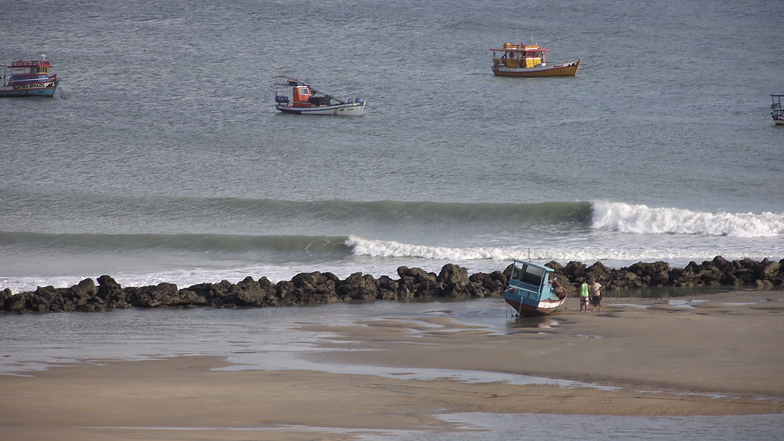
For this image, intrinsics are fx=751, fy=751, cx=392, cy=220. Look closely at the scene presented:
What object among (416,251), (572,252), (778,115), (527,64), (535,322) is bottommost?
(535,322)

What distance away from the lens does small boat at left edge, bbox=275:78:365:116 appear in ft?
125

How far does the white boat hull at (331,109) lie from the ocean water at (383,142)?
73 centimetres

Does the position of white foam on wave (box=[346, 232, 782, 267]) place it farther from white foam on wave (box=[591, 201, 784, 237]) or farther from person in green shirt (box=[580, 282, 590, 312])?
person in green shirt (box=[580, 282, 590, 312])

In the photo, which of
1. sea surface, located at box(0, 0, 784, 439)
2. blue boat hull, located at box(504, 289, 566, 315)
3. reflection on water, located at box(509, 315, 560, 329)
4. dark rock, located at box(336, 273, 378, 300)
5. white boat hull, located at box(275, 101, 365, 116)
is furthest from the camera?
white boat hull, located at box(275, 101, 365, 116)

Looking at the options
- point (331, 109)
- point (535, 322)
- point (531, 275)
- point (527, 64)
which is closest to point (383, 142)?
point (331, 109)

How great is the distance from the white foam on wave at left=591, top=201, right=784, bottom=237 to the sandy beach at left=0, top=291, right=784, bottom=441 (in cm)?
996

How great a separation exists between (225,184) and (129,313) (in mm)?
13577

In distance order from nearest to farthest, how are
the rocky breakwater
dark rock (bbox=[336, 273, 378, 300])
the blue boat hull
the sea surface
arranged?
the blue boat hull, the rocky breakwater, dark rock (bbox=[336, 273, 378, 300]), the sea surface

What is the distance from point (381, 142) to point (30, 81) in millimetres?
21378

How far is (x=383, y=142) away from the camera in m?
34.0

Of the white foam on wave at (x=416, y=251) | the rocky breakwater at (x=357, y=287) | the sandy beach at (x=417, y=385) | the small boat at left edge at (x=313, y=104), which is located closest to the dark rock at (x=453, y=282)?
the rocky breakwater at (x=357, y=287)

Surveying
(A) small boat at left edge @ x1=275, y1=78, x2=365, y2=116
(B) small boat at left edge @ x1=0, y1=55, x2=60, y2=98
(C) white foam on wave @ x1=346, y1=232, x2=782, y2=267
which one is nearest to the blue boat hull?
(C) white foam on wave @ x1=346, y1=232, x2=782, y2=267

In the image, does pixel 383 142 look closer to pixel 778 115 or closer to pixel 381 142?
pixel 381 142

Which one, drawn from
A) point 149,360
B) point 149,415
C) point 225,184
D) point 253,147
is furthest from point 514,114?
point 149,415
